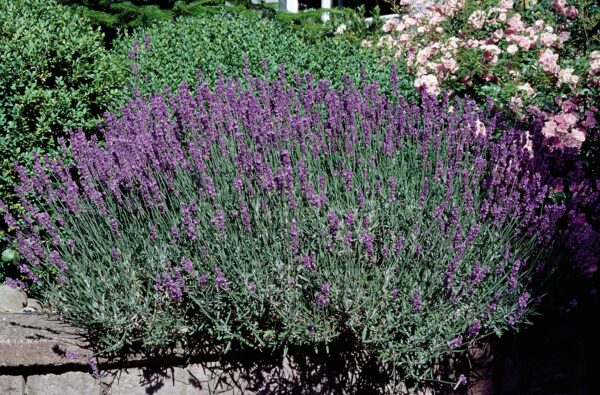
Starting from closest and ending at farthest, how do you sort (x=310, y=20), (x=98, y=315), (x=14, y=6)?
(x=98, y=315) → (x=14, y=6) → (x=310, y=20)

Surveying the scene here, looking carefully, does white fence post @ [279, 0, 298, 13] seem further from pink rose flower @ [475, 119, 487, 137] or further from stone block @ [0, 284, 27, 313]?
stone block @ [0, 284, 27, 313]

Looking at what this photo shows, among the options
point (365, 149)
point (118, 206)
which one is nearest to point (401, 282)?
point (365, 149)

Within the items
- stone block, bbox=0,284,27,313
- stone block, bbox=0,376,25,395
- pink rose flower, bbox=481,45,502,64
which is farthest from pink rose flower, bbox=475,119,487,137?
stone block, bbox=0,284,27,313

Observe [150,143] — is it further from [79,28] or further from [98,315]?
[79,28]

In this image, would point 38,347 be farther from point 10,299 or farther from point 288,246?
point 288,246

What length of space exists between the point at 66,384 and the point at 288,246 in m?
1.17

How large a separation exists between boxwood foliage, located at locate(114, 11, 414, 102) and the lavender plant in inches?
44.4

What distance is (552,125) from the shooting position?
12.0ft

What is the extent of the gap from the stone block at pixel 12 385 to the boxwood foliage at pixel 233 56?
2.03 metres

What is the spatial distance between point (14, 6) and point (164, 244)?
2.28m

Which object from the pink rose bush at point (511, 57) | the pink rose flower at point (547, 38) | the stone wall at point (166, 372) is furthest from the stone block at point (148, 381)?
the pink rose flower at point (547, 38)

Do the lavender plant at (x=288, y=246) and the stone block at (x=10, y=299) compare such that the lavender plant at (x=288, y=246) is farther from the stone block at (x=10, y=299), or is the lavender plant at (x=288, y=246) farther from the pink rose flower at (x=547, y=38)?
the pink rose flower at (x=547, y=38)

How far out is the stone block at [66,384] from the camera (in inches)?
116

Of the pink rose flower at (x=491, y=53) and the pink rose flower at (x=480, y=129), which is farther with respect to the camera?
the pink rose flower at (x=491, y=53)
